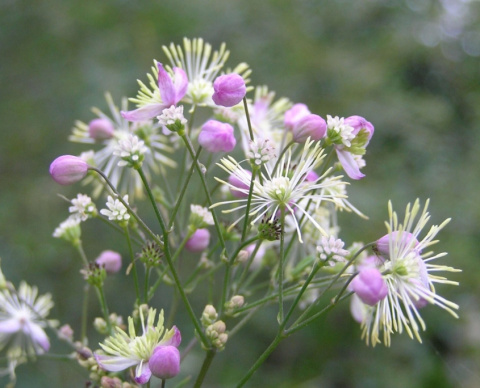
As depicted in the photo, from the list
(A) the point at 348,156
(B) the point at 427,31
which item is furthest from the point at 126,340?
(B) the point at 427,31

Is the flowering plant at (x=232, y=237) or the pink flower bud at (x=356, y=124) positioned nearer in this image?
the flowering plant at (x=232, y=237)

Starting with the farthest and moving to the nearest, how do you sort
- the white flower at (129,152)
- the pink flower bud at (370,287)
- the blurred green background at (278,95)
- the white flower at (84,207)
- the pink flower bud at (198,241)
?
1. the blurred green background at (278,95)
2. the pink flower bud at (198,241)
3. the white flower at (84,207)
4. the white flower at (129,152)
5. the pink flower bud at (370,287)

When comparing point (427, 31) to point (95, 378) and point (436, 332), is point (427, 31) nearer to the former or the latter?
point (436, 332)

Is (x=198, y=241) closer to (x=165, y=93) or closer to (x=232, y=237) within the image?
(x=232, y=237)

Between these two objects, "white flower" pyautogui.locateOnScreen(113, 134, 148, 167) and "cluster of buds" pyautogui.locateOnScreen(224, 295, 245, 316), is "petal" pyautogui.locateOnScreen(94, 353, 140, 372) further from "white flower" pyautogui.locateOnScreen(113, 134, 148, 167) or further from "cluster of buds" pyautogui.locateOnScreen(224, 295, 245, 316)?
"white flower" pyautogui.locateOnScreen(113, 134, 148, 167)

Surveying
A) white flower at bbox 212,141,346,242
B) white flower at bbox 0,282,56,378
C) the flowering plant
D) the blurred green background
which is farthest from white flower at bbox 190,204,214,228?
the blurred green background

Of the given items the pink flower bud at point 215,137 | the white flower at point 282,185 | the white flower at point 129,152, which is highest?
→ the pink flower bud at point 215,137

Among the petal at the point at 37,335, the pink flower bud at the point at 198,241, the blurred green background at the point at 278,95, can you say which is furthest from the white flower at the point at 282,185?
the blurred green background at the point at 278,95

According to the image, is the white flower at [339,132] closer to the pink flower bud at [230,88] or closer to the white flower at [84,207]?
the pink flower bud at [230,88]
